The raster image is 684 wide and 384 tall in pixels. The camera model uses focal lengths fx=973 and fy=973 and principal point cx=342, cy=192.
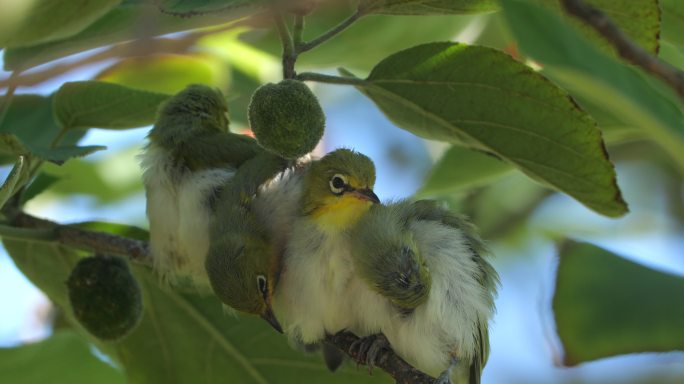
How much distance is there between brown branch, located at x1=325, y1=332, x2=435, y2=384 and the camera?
7.45 ft

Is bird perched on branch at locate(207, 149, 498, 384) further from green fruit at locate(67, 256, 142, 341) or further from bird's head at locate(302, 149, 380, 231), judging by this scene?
green fruit at locate(67, 256, 142, 341)

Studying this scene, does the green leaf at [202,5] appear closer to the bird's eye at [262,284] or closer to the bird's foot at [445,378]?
the bird's eye at [262,284]

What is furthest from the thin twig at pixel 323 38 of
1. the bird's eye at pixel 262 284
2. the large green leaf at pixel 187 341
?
the large green leaf at pixel 187 341

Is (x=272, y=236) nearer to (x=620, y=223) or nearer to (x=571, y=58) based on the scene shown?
(x=571, y=58)

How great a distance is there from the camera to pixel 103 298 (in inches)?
102

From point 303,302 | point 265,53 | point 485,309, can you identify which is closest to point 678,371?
point 485,309

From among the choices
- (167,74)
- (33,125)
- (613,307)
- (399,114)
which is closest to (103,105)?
(33,125)

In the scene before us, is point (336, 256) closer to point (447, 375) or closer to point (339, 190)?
point (339, 190)

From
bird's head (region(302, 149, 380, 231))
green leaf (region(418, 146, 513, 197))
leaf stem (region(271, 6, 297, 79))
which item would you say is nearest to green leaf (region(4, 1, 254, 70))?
leaf stem (region(271, 6, 297, 79))

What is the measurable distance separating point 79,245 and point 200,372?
0.59 m

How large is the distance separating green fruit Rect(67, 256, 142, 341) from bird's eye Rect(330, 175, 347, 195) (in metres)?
0.65

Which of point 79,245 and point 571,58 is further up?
point 571,58

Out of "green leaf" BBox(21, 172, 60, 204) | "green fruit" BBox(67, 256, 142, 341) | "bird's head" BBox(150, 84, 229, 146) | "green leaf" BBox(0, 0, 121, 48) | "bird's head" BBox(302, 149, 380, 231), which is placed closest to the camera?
"green leaf" BBox(0, 0, 121, 48)

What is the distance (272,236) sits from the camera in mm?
2545
